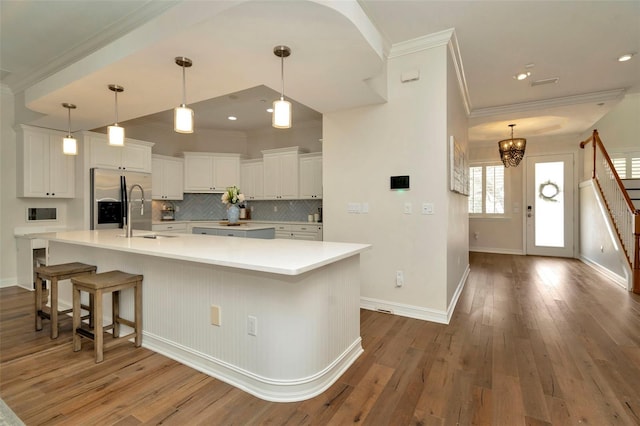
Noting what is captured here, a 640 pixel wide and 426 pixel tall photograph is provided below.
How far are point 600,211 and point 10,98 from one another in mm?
9861

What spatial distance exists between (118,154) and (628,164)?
985 centimetres

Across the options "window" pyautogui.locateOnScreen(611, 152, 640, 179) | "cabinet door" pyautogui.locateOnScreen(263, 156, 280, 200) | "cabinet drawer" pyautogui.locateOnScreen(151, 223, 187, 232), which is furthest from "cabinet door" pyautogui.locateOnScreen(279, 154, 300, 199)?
"window" pyautogui.locateOnScreen(611, 152, 640, 179)

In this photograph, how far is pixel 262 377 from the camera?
76.0 inches

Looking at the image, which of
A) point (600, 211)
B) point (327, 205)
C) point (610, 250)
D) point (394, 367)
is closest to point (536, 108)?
point (600, 211)

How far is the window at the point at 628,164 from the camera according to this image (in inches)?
247

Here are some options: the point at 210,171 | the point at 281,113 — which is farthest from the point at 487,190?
the point at 281,113

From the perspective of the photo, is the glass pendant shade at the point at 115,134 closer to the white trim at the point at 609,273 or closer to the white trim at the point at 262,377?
the white trim at the point at 262,377

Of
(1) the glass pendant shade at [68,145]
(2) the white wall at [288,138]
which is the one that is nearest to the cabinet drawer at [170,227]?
(2) the white wall at [288,138]

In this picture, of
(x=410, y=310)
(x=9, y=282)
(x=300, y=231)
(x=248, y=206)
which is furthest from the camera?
(x=248, y=206)

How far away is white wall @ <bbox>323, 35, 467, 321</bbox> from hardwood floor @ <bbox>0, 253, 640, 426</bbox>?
0.39 m

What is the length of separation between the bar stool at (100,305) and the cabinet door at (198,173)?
3951 millimetres

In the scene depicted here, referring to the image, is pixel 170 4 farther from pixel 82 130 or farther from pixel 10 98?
pixel 10 98

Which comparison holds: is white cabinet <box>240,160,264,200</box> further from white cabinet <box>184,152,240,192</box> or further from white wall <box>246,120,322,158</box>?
white wall <box>246,120,322,158</box>

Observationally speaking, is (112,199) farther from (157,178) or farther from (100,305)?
(100,305)
